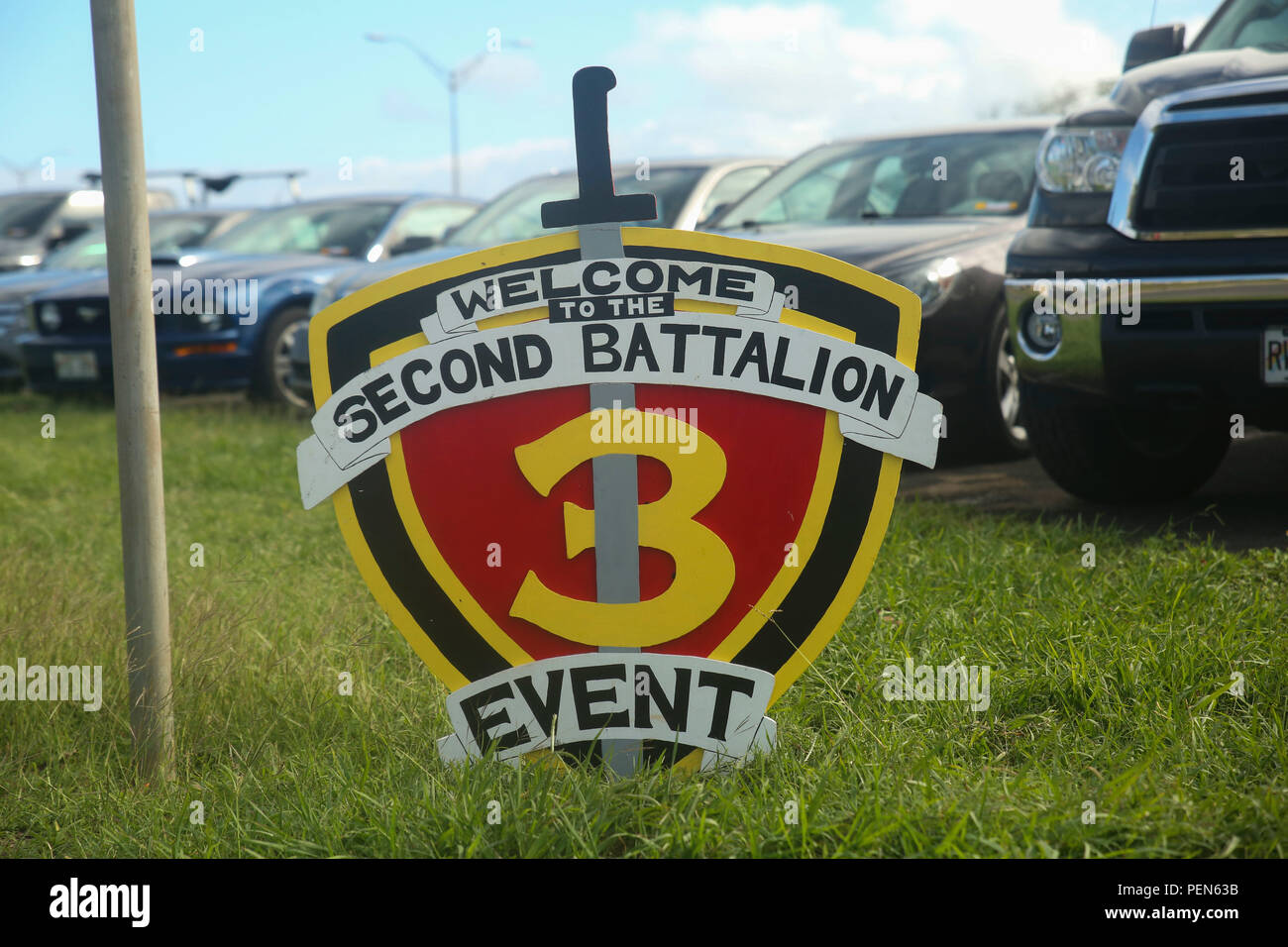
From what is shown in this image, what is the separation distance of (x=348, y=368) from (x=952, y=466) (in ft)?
12.3

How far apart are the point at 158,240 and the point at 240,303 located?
5.12 metres

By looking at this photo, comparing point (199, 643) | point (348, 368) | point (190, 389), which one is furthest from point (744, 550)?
point (190, 389)

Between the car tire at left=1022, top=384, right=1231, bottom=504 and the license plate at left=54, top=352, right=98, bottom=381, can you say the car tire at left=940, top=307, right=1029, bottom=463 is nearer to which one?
the car tire at left=1022, top=384, right=1231, bottom=504

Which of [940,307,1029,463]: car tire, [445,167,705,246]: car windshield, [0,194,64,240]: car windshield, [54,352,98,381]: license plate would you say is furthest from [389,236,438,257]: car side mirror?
[0,194,64,240]: car windshield

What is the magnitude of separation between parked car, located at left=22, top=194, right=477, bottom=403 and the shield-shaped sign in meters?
5.72

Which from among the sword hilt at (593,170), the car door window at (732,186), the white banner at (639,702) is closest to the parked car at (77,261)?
the car door window at (732,186)

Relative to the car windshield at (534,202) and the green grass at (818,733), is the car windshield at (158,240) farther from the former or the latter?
the green grass at (818,733)

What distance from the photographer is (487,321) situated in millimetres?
2336

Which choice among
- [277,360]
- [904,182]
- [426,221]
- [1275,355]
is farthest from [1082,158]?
[426,221]

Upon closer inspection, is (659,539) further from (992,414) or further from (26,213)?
(26,213)

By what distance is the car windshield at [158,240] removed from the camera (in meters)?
11.0

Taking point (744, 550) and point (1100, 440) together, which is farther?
point (1100, 440)
